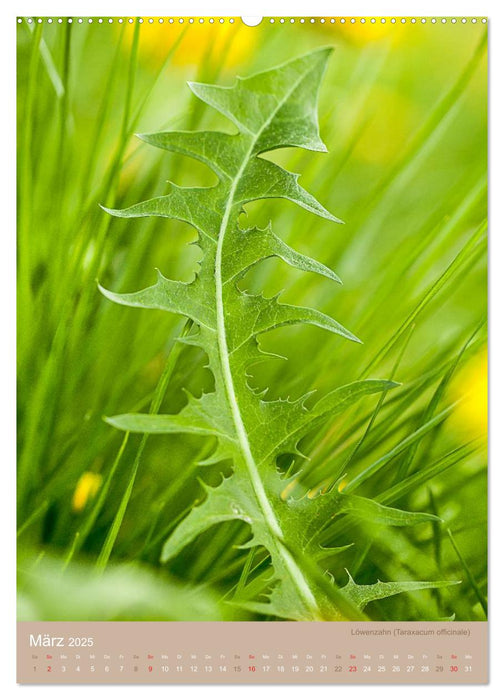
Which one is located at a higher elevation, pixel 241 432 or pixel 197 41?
pixel 197 41

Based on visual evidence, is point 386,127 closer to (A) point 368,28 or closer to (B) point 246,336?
(A) point 368,28

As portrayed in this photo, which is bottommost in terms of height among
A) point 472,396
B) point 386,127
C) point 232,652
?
point 232,652

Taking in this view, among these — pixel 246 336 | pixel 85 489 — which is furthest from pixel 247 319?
pixel 85 489

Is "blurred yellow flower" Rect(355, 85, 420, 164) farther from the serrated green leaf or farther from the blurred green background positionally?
the serrated green leaf

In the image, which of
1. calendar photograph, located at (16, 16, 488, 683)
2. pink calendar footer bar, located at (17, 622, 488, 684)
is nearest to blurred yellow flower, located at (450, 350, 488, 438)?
calendar photograph, located at (16, 16, 488, 683)

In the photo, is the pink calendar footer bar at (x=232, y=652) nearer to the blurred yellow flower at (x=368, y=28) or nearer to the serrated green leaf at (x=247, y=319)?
the serrated green leaf at (x=247, y=319)
